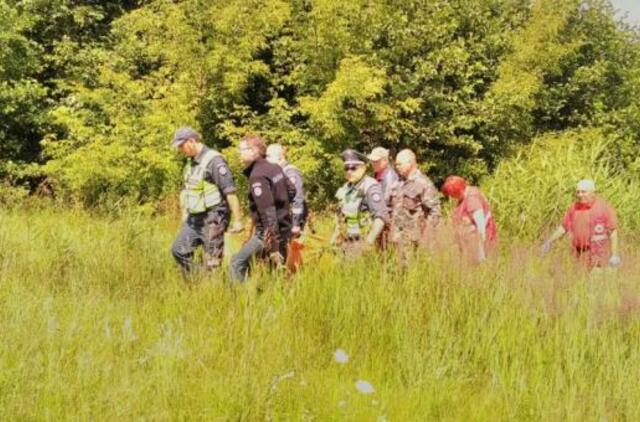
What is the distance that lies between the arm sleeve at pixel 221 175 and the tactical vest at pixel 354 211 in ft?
3.68

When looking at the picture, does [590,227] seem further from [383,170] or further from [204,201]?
[204,201]

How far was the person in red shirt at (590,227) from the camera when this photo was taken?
7426 millimetres

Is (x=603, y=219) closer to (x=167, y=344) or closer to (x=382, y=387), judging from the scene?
(x=382, y=387)

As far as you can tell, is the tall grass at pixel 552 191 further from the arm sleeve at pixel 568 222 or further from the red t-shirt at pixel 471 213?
the red t-shirt at pixel 471 213

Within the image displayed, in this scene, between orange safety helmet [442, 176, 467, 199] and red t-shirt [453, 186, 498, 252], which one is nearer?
red t-shirt [453, 186, 498, 252]

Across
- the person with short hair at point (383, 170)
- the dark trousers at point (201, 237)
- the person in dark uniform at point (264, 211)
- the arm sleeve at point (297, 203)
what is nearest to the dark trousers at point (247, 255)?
the person in dark uniform at point (264, 211)

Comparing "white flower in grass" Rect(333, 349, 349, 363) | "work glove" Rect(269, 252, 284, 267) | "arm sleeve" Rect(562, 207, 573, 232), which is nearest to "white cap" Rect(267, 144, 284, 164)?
"work glove" Rect(269, 252, 284, 267)

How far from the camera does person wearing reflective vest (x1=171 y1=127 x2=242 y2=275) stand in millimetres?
6625

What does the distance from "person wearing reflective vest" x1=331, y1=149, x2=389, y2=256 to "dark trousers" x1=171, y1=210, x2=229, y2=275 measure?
3.35ft

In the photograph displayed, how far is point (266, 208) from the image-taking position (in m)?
6.14

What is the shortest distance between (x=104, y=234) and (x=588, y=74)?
16817 mm

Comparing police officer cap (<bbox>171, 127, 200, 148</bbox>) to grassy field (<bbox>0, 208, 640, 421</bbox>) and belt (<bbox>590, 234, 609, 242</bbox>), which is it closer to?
grassy field (<bbox>0, 208, 640, 421</bbox>)

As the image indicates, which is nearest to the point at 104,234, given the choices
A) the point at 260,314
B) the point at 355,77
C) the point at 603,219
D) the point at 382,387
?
the point at 260,314

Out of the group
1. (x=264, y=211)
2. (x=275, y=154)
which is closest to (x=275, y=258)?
(x=264, y=211)
